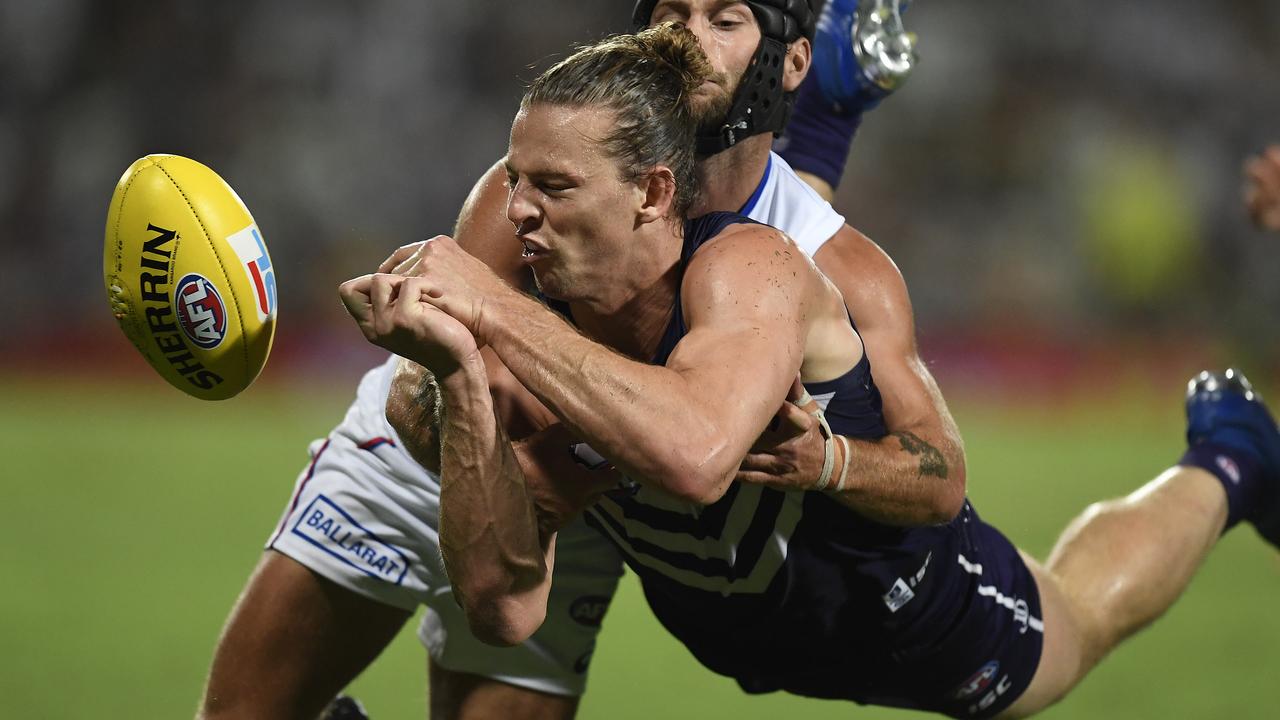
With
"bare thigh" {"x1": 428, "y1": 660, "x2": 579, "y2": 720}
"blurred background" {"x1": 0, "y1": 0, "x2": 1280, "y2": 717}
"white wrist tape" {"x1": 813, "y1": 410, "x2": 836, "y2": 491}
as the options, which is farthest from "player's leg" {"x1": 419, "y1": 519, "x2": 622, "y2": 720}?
"blurred background" {"x1": 0, "y1": 0, "x2": 1280, "y2": 717}

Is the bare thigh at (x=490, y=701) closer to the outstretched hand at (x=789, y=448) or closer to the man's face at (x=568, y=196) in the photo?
the outstretched hand at (x=789, y=448)

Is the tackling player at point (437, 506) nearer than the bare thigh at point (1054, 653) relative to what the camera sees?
Yes

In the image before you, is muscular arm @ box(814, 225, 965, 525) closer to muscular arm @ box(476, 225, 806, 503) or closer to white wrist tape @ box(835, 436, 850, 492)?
white wrist tape @ box(835, 436, 850, 492)

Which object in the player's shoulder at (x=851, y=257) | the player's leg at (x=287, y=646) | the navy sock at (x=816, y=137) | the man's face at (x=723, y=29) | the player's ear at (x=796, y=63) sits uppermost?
the man's face at (x=723, y=29)

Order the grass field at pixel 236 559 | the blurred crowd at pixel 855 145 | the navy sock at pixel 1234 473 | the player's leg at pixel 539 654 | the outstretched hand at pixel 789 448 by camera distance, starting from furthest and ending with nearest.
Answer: the blurred crowd at pixel 855 145, the grass field at pixel 236 559, the navy sock at pixel 1234 473, the player's leg at pixel 539 654, the outstretched hand at pixel 789 448

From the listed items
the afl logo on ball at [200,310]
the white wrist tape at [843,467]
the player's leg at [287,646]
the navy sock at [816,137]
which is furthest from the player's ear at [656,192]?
the navy sock at [816,137]

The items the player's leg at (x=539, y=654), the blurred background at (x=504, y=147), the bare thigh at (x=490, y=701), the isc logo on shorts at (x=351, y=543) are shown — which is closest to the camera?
the isc logo on shorts at (x=351, y=543)

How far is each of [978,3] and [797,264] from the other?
43.8 feet

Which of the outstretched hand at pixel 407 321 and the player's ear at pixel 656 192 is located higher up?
the player's ear at pixel 656 192

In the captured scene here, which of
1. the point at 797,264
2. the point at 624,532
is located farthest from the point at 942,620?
the point at 797,264

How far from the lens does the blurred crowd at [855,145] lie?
1380 centimetres

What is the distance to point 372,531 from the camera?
12.9 ft

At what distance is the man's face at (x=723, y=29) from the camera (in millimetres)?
3527

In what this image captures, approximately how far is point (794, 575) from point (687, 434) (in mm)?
1068
